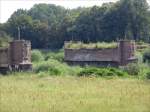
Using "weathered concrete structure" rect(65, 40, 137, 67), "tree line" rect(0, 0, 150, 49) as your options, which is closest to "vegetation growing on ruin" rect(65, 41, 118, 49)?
"weathered concrete structure" rect(65, 40, 137, 67)

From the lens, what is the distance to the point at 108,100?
15.9m

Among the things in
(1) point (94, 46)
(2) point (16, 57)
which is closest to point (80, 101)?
(2) point (16, 57)

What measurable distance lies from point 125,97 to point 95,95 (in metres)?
1.63

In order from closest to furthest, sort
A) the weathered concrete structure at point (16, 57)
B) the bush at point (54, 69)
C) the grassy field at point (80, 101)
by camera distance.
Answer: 1. the grassy field at point (80, 101)
2. the bush at point (54, 69)
3. the weathered concrete structure at point (16, 57)

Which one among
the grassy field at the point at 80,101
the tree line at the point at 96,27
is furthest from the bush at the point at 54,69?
the tree line at the point at 96,27

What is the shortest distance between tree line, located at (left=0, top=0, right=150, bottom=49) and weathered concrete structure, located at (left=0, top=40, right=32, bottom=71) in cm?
2473

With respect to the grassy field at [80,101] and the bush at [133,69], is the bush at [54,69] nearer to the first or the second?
the bush at [133,69]

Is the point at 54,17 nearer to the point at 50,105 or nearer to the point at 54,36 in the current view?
the point at 54,36

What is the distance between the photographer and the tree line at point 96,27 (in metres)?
60.1

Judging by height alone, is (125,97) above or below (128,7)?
below

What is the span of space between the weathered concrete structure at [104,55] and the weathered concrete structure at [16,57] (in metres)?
6.48

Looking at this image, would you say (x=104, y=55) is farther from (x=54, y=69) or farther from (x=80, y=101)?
(x=80, y=101)

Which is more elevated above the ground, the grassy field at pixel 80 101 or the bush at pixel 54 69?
the grassy field at pixel 80 101

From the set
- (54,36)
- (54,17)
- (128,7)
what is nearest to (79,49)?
(128,7)
